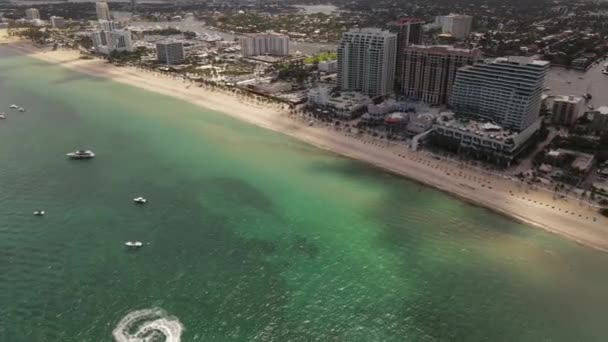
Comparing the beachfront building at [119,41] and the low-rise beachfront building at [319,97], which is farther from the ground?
the beachfront building at [119,41]

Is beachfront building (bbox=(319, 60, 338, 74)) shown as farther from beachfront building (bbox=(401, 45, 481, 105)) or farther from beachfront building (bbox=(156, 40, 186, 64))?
beachfront building (bbox=(156, 40, 186, 64))

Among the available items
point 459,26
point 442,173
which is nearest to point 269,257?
point 442,173

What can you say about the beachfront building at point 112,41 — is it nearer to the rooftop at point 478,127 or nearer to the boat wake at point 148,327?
the rooftop at point 478,127

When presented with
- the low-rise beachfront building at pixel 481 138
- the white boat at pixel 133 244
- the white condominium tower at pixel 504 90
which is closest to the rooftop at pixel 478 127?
the low-rise beachfront building at pixel 481 138

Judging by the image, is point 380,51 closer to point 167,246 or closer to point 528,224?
point 528,224

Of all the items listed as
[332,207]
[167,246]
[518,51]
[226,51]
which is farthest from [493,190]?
[226,51]

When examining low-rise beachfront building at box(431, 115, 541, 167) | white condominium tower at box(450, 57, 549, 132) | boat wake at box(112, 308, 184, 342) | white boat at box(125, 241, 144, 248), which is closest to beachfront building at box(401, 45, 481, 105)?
white condominium tower at box(450, 57, 549, 132)

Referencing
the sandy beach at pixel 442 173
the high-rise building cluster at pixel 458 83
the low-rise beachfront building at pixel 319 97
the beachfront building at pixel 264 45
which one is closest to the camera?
the sandy beach at pixel 442 173

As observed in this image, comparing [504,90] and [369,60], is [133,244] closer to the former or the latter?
[504,90]
